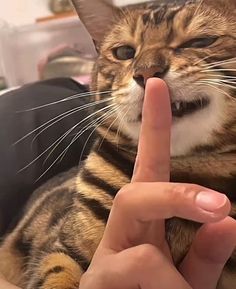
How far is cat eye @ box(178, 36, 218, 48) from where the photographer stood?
73 cm

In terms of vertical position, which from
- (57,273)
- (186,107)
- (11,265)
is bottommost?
(11,265)

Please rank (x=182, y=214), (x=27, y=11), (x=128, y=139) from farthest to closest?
(x=27, y=11), (x=128, y=139), (x=182, y=214)

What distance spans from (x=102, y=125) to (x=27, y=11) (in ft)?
6.38

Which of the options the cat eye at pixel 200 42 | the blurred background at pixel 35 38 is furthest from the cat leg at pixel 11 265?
the blurred background at pixel 35 38

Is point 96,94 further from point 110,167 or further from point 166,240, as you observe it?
point 166,240

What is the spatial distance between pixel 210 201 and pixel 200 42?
0.30m

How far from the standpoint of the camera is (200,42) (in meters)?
0.74

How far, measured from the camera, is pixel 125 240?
61 centimetres

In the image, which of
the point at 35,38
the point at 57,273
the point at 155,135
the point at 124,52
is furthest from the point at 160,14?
the point at 35,38

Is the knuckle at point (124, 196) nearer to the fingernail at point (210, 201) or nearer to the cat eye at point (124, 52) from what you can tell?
the fingernail at point (210, 201)

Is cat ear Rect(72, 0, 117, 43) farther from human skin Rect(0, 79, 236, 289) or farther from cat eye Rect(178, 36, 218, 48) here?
human skin Rect(0, 79, 236, 289)

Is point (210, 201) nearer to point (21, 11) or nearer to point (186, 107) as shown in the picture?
point (186, 107)

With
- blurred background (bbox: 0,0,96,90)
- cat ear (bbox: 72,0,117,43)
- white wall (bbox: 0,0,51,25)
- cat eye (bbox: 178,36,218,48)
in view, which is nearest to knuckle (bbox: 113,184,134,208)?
cat eye (bbox: 178,36,218,48)

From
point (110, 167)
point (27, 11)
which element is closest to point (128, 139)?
point (110, 167)
